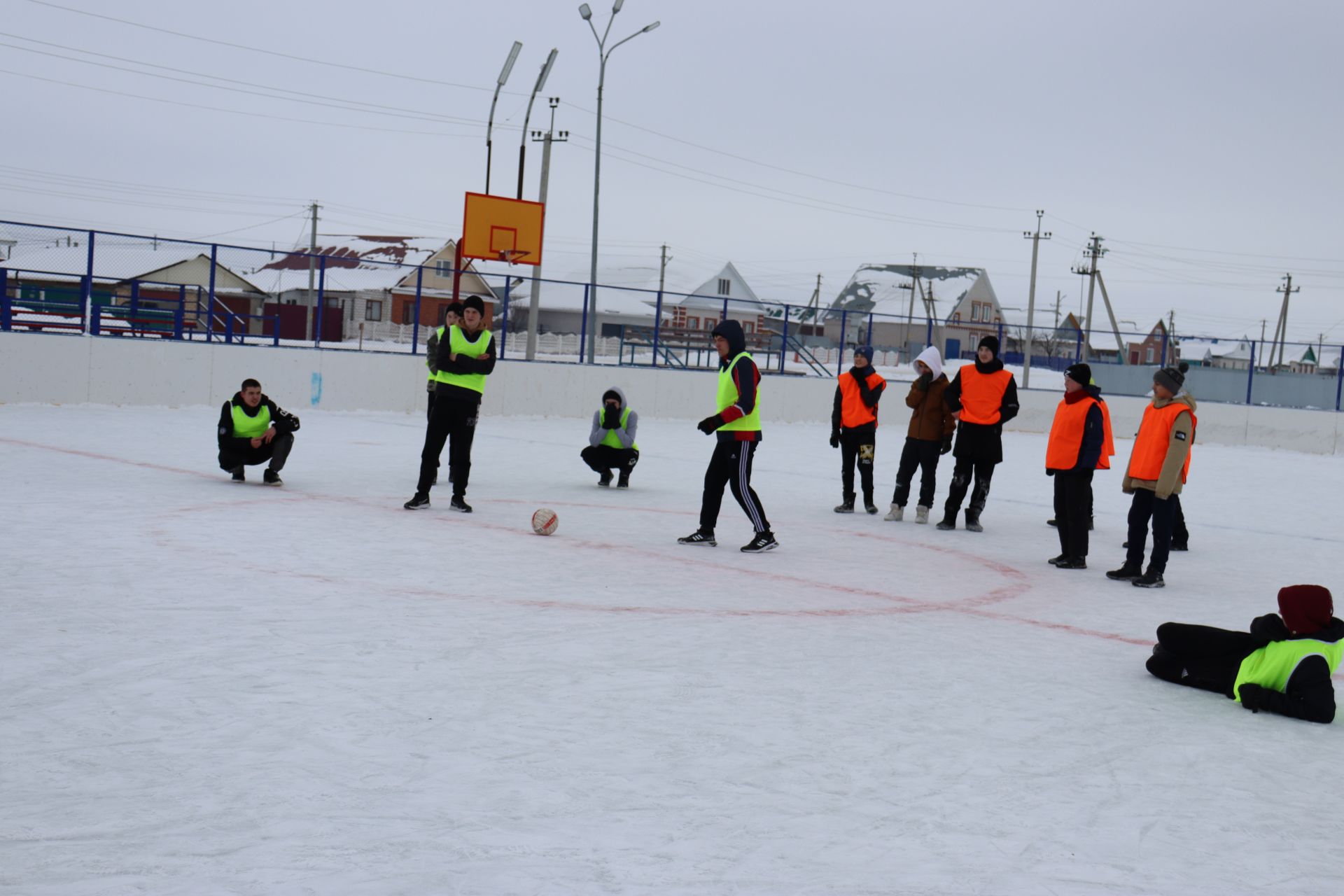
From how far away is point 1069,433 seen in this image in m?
9.17

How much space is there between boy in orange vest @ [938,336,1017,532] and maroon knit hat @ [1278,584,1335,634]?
5401 mm

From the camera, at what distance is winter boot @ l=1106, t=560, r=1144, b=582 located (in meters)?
8.67

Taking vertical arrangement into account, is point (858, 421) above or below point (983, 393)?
below

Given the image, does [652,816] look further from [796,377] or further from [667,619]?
[796,377]

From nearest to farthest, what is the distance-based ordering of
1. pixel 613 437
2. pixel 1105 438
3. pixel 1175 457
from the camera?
pixel 1175 457 → pixel 1105 438 → pixel 613 437

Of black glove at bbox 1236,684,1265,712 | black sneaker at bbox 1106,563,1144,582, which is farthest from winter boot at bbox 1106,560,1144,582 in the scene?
black glove at bbox 1236,684,1265,712

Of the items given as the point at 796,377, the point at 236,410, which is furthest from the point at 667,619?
the point at 796,377

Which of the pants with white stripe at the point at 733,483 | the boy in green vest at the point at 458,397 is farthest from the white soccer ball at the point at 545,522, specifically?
the boy in green vest at the point at 458,397

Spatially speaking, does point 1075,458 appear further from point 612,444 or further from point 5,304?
point 5,304

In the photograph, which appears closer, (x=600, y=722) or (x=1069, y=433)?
(x=600, y=722)

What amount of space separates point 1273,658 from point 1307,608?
0.30 m

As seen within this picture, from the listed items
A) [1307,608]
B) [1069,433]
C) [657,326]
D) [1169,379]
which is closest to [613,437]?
[1069,433]

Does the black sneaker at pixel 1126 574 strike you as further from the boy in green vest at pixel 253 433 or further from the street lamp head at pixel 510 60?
the street lamp head at pixel 510 60

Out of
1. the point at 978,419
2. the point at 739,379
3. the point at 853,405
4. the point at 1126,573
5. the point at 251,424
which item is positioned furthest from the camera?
the point at 853,405
